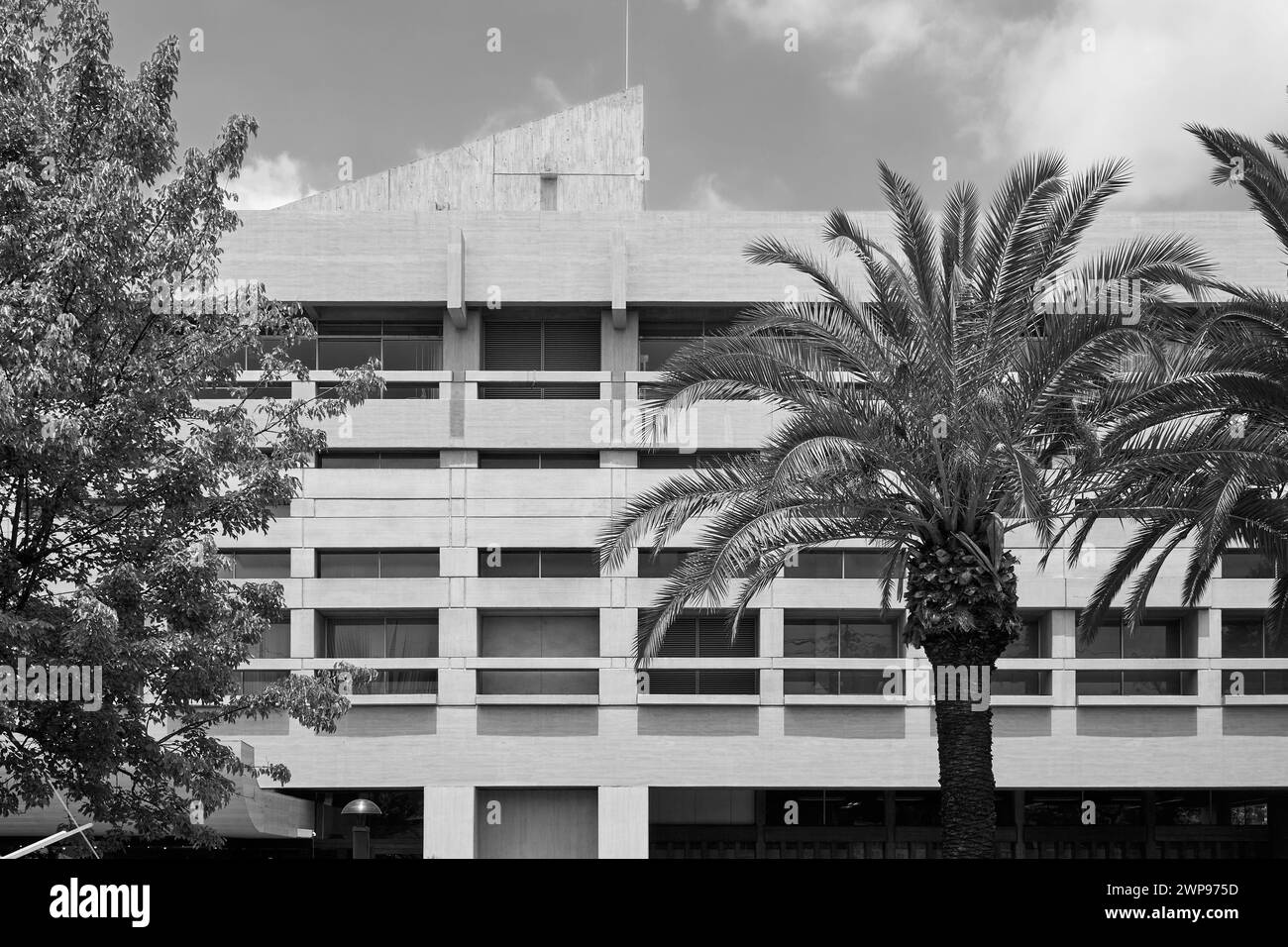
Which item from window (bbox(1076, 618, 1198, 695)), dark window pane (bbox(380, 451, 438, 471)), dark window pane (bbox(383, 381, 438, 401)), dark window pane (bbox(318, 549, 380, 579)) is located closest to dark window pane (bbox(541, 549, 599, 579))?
dark window pane (bbox(380, 451, 438, 471))

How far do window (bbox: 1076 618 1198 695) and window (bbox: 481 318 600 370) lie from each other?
13.9 m

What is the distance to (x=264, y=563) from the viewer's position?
1227 inches

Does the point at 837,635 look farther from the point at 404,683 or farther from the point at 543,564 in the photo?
the point at 404,683

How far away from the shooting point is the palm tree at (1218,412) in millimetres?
16312

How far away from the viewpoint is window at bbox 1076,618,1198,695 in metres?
31.5

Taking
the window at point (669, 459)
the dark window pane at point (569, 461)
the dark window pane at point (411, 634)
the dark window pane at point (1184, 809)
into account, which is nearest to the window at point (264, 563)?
the dark window pane at point (411, 634)

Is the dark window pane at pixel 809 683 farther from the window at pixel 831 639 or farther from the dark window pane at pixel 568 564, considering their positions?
the dark window pane at pixel 568 564

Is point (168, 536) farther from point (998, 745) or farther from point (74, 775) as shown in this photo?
point (998, 745)

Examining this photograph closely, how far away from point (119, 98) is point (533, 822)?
2071cm

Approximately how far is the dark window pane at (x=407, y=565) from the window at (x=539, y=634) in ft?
5.70

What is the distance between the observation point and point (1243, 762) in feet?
101

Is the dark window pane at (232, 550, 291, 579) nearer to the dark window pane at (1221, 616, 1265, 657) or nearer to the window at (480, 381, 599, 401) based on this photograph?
the window at (480, 381, 599, 401)

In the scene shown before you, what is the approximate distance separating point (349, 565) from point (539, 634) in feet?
15.9
